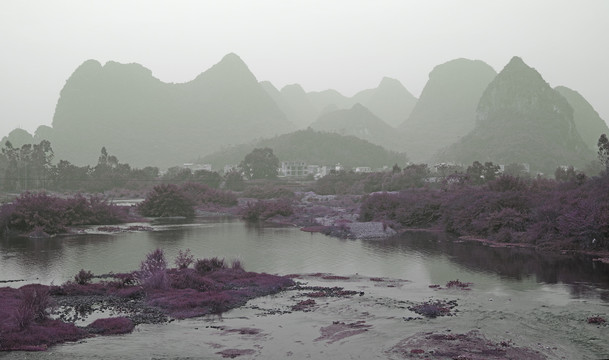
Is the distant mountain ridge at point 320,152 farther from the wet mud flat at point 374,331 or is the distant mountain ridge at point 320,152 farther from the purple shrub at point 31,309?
the purple shrub at point 31,309

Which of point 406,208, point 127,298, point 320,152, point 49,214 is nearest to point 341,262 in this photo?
point 127,298

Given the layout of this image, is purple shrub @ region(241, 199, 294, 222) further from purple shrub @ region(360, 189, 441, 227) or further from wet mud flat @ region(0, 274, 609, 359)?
wet mud flat @ region(0, 274, 609, 359)

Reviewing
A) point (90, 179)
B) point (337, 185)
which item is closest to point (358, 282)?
point (337, 185)

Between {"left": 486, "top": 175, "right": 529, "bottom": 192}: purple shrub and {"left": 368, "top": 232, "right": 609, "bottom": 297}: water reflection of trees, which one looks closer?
{"left": 368, "top": 232, "right": 609, "bottom": 297}: water reflection of trees

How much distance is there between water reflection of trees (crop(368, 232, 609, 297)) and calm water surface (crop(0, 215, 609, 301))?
0.04 m

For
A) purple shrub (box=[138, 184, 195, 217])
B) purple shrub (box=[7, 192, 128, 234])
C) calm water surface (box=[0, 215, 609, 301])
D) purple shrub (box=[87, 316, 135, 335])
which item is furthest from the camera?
purple shrub (box=[138, 184, 195, 217])

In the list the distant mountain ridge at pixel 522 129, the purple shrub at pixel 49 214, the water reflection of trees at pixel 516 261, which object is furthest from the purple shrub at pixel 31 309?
the distant mountain ridge at pixel 522 129

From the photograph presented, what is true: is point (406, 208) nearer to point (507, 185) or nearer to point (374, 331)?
point (507, 185)

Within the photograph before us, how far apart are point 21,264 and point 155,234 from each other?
13.7m

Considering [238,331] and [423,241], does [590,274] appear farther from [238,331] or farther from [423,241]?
[238,331]

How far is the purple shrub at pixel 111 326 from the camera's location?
48.3 ft

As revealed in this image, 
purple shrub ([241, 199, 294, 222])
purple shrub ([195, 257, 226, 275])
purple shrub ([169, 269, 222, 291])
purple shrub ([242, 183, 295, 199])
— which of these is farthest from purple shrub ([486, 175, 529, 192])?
purple shrub ([242, 183, 295, 199])

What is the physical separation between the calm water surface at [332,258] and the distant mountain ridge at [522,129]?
3660 inches

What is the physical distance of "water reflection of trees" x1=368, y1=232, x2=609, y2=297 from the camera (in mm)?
22891
